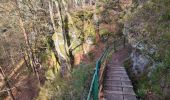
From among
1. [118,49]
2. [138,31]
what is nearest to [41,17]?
[118,49]

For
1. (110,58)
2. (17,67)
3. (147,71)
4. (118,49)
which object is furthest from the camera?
(17,67)

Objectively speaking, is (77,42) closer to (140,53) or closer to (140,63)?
(140,53)

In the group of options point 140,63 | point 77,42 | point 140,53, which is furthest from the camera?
point 77,42

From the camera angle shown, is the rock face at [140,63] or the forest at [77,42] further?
the forest at [77,42]

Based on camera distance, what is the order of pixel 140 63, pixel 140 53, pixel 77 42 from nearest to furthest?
1. pixel 140 63
2. pixel 140 53
3. pixel 77 42

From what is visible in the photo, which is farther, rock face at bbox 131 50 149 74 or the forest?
the forest

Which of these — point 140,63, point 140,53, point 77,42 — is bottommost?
point 77,42

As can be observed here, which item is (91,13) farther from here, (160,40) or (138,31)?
(160,40)

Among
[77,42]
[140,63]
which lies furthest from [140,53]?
[77,42]

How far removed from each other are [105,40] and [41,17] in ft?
21.3

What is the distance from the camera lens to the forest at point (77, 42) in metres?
7.83

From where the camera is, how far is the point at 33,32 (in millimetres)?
19641

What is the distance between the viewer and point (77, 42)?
58.6ft

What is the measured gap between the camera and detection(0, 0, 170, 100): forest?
7.83 meters
